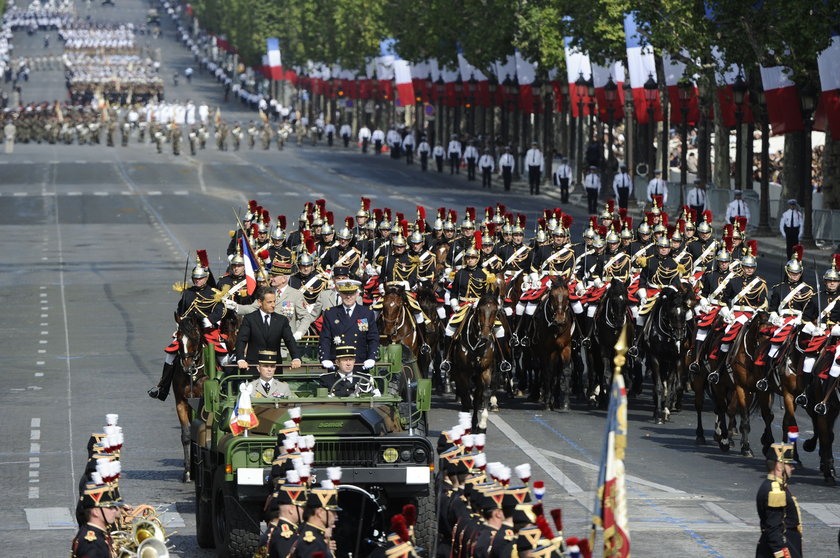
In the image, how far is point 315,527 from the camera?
1444 cm

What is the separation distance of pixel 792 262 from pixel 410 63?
7059 cm

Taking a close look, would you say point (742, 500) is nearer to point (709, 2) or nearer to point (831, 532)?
point (831, 532)

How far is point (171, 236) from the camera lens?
58469 mm

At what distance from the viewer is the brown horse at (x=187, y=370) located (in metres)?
23.2

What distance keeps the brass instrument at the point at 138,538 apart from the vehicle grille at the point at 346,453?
2.35 metres

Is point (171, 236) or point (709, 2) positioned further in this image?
point (171, 236)

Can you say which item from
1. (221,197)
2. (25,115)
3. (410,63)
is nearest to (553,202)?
(221,197)

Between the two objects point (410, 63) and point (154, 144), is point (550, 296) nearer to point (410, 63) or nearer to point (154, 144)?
point (410, 63)

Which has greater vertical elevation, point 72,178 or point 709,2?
point 709,2

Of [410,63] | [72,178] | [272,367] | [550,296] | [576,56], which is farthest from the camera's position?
[410,63]

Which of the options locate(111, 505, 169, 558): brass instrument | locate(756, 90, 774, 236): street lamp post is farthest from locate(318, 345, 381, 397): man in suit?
locate(756, 90, 774, 236): street lamp post

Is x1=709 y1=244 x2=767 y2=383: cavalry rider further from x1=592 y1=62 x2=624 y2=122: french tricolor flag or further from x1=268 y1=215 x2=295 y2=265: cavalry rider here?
x1=592 y1=62 x2=624 y2=122: french tricolor flag

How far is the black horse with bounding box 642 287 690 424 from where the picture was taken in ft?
91.4

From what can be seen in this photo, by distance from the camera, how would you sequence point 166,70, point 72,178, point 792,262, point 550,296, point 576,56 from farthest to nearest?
1. point 166,70
2. point 72,178
3. point 576,56
4. point 550,296
5. point 792,262
